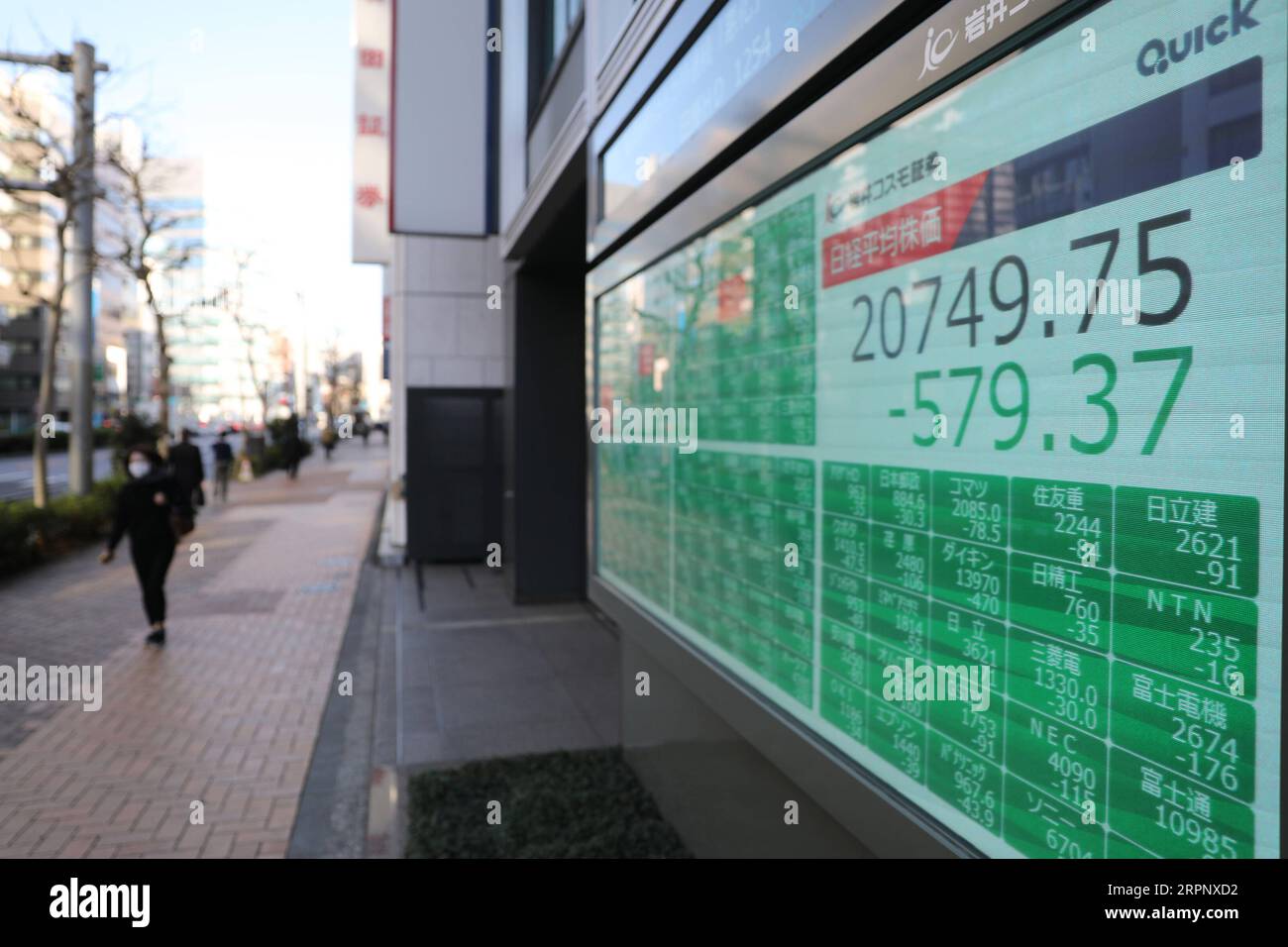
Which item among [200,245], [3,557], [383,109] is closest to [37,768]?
[3,557]

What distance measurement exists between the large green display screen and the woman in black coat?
7.05 metres

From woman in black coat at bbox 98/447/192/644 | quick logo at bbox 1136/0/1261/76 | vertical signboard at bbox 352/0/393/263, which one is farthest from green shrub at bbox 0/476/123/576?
quick logo at bbox 1136/0/1261/76

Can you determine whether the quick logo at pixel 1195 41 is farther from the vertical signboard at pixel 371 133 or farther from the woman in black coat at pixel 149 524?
the vertical signboard at pixel 371 133

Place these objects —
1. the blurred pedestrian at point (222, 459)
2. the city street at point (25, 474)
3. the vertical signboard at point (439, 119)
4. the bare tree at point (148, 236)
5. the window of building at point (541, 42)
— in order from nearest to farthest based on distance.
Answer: the window of building at point (541, 42) → the vertical signboard at point (439, 119) → the bare tree at point (148, 236) → the blurred pedestrian at point (222, 459) → the city street at point (25, 474)

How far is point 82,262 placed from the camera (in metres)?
15.9

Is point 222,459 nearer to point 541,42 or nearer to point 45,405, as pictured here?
point 45,405

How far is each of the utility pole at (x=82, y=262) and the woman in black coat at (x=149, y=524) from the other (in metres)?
8.66

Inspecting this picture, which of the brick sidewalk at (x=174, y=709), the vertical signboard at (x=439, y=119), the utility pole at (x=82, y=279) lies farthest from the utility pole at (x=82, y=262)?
the vertical signboard at (x=439, y=119)

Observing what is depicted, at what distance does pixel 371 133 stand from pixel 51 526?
729cm

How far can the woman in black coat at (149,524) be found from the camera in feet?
28.0

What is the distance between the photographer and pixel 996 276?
208 centimetres

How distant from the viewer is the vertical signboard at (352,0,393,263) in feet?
48.1

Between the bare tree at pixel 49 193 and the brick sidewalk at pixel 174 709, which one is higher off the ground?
the bare tree at pixel 49 193
